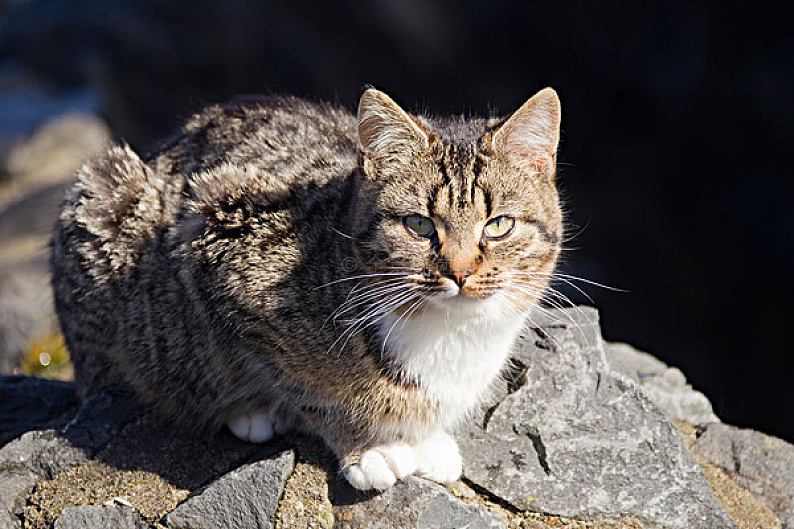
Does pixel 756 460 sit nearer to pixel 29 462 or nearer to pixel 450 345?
pixel 450 345

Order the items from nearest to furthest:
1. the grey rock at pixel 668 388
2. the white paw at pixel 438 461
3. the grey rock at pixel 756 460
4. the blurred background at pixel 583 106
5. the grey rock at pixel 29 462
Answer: the white paw at pixel 438 461 < the grey rock at pixel 29 462 < the grey rock at pixel 756 460 < the grey rock at pixel 668 388 < the blurred background at pixel 583 106

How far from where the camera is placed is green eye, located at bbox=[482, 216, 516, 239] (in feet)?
11.6

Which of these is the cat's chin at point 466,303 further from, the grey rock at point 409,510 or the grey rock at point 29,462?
the grey rock at point 29,462

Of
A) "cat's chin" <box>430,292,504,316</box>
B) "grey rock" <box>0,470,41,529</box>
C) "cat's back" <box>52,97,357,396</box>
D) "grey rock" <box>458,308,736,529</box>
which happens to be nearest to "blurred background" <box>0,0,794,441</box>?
"cat's back" <box>52,97,357,396</box>

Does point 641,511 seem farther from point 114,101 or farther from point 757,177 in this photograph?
point 114,101

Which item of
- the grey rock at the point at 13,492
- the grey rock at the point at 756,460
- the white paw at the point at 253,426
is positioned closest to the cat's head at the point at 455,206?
the white paw at the point at 253,426

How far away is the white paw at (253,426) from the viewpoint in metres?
4.16

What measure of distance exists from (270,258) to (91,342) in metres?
1.28

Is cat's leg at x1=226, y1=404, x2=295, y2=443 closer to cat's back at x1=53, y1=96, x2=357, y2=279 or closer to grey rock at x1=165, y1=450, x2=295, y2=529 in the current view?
grey rock at x1=165, y1=450, x2=295, y2=529

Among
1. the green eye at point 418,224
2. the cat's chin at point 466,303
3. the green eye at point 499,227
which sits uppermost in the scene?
the green eye at point 499,227

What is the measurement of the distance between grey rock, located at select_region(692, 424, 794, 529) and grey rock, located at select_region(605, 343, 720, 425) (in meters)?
0.17

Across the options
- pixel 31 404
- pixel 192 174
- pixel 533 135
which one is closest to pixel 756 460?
pixel 533 135

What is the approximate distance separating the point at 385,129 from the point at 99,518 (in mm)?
2083

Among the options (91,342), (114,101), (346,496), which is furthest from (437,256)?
(114,101)
